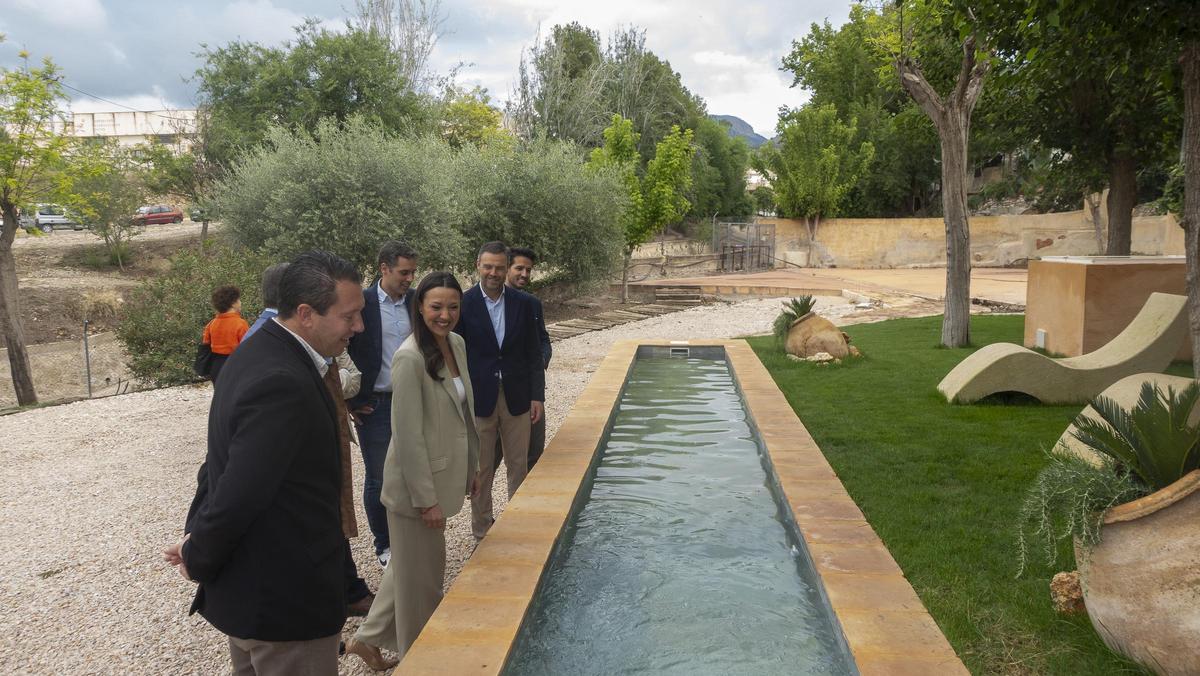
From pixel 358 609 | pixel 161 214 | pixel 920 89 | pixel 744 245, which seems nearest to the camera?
pixel 358 609

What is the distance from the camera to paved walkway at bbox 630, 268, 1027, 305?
2123 centimetres

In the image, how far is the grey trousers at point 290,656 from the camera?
2.26 m

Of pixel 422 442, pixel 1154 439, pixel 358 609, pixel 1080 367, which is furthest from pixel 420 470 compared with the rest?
pixel 1080 367

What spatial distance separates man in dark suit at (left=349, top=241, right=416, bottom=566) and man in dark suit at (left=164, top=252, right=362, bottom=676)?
5.97ft

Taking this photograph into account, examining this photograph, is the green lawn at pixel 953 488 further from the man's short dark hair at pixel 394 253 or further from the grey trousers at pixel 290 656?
the man's short dark hair at pixel 394 253

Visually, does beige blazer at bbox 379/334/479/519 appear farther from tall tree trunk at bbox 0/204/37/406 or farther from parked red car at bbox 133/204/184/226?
parked red car at bbox 133/204/184/226

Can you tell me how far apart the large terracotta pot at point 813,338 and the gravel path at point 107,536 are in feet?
10.5

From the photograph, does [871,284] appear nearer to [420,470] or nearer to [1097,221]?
[1097,221]

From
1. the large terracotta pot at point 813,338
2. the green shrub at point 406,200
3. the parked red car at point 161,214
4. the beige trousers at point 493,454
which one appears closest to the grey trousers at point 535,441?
the beige trousers at point 493,454

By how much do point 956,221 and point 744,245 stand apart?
2259 centimetres

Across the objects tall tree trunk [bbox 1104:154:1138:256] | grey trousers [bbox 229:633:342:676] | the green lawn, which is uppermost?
tall tree trunk [bbox 1104:154:1138:256]

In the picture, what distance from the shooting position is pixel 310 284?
7.54ft

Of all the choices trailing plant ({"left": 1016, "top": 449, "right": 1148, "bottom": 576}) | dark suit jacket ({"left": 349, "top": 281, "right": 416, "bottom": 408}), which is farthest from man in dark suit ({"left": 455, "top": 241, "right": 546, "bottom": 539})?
trailing plant ({"left": 1016, "top": 449, "right": 1148, "bottom": 576})

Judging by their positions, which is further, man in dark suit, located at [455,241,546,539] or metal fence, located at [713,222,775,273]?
metal fence, located at [713,222,775,273]
